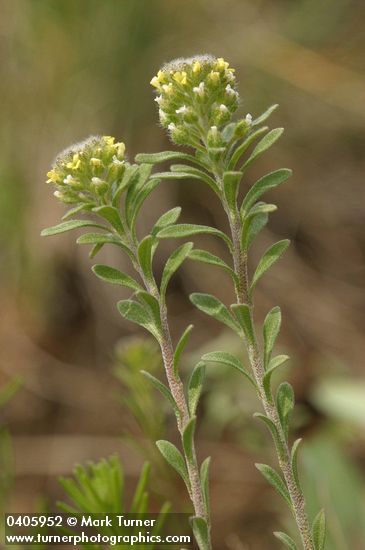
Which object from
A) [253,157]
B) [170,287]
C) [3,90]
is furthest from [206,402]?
[3,90]

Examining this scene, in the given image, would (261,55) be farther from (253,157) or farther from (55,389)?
(253,157)

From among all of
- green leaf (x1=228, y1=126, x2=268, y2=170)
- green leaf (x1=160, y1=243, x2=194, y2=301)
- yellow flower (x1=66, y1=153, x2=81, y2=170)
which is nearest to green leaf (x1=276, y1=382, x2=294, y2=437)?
green leaf (x1=160, y1=243, x2=194, y2=301)

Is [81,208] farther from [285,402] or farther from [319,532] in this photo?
[319,532]

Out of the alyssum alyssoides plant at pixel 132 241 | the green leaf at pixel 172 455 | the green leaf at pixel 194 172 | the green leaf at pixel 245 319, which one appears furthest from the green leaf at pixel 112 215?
the green leaf at pixel 172 455

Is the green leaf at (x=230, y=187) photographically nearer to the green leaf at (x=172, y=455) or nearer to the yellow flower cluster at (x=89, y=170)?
the yellow flower cluster at (x=89, y=170)

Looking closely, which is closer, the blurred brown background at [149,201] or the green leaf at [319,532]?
the green leaf at [319,532]

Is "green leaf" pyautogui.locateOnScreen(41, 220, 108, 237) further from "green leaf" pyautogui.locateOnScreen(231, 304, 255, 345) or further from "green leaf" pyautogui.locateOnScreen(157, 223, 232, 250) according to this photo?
"green leaf" pyautogui.locateOnScreen(231, 304, 255, 345)

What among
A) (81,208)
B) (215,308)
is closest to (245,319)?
(215,308)
